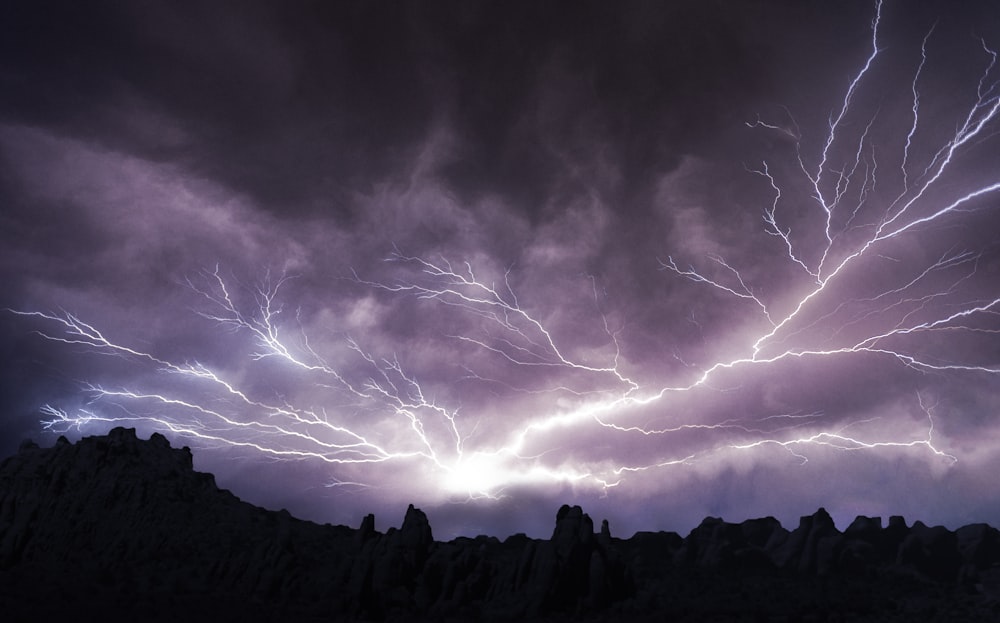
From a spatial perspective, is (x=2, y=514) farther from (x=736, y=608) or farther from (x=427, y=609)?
(x=736, y=608)

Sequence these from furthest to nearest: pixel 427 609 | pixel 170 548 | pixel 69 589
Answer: pixel 170 548 < pixel 427 609 < pixel 69 589

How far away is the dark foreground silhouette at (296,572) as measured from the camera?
3494 cm

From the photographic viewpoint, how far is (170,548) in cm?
3997

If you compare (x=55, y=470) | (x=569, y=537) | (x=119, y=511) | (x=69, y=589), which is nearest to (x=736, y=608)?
(x=569, y=537)

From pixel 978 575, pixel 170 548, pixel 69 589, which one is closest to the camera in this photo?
pixel 69 589

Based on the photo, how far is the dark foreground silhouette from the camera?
34.9 meters

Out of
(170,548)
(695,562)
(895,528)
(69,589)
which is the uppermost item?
(895,528)

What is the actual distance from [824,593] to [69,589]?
53203 millimetres

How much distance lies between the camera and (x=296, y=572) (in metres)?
38.8

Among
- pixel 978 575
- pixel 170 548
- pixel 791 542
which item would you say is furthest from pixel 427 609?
pixel 978 575

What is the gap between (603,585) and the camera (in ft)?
126

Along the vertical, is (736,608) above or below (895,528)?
below

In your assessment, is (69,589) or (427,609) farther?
(427,609)

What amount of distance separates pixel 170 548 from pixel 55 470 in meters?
12.8
